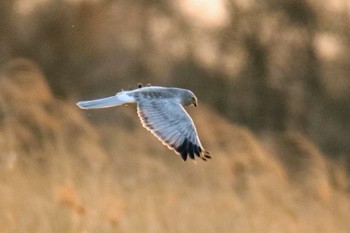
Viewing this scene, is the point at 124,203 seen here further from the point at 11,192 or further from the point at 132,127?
the point at 132,127

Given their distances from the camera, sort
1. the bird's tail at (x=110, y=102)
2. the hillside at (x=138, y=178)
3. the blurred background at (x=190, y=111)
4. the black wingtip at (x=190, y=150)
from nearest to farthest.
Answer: the black wingtip at (x=190, y=150) < the bird's tail at (x=110, y=102) < the hillside at (x=138, y=178) < the blurred background at (x=190, y=111)

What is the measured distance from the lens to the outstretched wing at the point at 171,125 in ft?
14.2

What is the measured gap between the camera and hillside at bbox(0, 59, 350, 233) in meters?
4.99

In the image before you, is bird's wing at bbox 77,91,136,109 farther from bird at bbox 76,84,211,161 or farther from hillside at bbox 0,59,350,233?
hillside at bbox 0,59,350,233

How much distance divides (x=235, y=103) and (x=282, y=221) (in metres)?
2.50

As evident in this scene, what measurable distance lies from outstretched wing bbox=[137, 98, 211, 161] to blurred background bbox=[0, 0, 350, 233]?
620 mm

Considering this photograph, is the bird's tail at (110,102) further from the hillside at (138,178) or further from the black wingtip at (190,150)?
the hillside at (138,178)

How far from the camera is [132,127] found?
6.68 meters

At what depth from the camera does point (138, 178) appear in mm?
5508

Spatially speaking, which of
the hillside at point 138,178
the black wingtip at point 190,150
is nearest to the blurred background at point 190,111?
the hillside at point 138,178

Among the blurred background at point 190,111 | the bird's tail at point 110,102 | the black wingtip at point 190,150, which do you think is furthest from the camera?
the blurred background at point 190,111

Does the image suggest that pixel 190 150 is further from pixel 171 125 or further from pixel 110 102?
pixel 110 102

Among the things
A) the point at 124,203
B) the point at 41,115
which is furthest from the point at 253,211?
the point at 41,115

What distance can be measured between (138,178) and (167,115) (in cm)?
107
